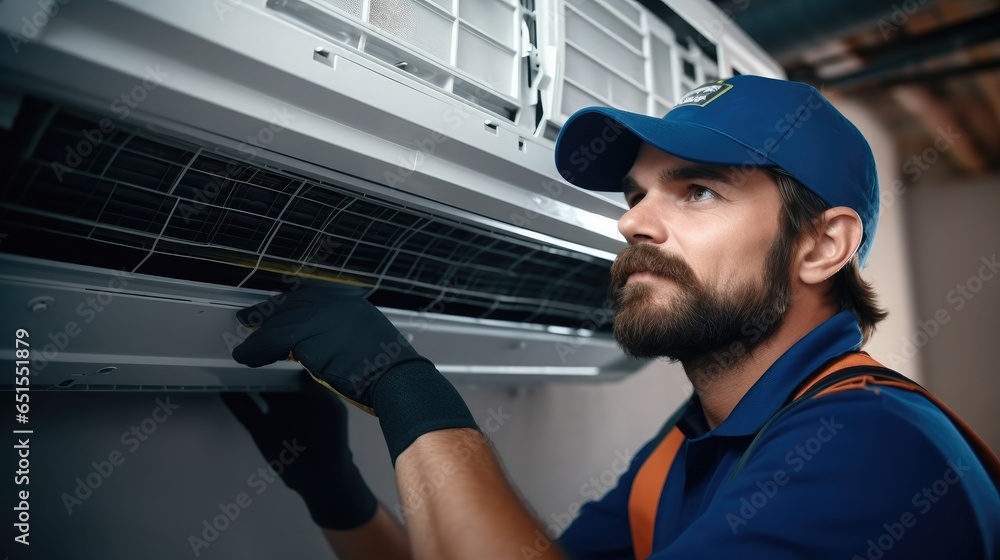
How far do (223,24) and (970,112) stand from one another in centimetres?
326

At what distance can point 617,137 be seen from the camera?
39.3 inches

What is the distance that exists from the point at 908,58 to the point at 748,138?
185 centimetres

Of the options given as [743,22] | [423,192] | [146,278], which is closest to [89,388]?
[146,278]

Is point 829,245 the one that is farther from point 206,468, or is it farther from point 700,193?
point 206,468

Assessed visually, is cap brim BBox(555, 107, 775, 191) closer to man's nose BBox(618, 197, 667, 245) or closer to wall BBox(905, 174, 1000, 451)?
man's nose BBox(618, 197, 667, 245)

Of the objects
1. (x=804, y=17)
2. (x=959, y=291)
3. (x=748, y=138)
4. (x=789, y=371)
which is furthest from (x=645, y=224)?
(x=959, y=291)

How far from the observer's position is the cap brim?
0.88 m

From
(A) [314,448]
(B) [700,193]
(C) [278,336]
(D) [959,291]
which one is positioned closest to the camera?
(C) [278,336]

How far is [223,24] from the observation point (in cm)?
57

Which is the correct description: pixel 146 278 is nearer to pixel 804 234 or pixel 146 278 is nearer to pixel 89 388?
pixel 89 388

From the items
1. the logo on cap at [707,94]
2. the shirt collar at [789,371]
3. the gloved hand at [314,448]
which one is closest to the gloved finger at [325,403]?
the gloved hand at [314,448]

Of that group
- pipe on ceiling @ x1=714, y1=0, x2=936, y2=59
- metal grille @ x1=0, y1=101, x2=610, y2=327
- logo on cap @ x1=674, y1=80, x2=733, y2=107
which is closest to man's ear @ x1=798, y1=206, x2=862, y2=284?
logo on cap @ x1=674, y1=80, x2=733, y2=107

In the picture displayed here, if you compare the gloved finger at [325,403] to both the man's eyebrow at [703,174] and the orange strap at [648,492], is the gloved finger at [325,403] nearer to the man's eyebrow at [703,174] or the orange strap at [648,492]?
the orange strap at [648,492]

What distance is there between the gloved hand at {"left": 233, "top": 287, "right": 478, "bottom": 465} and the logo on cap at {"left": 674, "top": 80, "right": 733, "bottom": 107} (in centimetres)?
57
